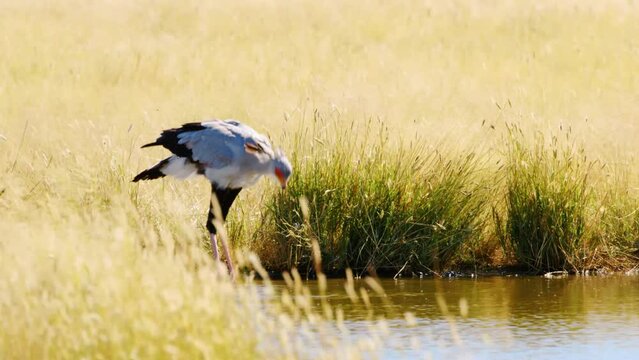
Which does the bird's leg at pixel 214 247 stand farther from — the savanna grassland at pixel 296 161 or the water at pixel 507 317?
the water at pixel 507 317

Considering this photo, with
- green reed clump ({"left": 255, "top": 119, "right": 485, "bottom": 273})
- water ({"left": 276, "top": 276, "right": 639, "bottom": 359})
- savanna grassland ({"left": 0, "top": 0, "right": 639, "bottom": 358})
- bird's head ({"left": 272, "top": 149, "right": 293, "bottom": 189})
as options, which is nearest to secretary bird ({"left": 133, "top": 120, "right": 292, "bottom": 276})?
bird's head ({"left": 272, "top": 149, "right": 293, "bottom": 189})

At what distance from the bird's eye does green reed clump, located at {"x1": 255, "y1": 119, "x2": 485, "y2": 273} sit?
68 cm

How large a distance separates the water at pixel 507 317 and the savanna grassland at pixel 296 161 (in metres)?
0.47

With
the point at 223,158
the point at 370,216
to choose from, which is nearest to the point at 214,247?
the point at 223,158

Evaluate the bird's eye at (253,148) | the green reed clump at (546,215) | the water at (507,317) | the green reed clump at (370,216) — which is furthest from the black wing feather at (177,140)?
the green reed clump at (546,215)

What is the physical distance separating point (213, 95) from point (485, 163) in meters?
11.8

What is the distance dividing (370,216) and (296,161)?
93 cm

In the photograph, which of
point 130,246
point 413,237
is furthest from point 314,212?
point 130,246

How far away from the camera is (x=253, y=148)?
11.8 m

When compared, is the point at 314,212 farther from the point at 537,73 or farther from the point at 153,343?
the point at 537,73

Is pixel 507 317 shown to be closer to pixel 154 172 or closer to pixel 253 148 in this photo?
pixel 253 148

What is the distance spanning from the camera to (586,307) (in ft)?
34.5

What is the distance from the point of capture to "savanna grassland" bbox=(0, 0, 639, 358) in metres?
7.06

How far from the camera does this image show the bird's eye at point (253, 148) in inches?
463
